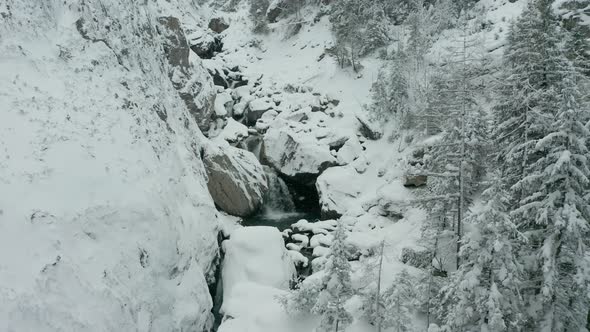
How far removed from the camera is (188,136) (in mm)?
25375

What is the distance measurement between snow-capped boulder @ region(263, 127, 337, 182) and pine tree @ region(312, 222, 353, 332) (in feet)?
59.6

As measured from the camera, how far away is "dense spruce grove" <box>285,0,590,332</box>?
12227 millimetres

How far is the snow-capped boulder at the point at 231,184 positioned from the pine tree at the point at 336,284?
600 inches

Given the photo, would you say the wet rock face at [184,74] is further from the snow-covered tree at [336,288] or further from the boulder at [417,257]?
the snow-covered tree at [336,288]

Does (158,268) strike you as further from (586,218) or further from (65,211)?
(586,218)

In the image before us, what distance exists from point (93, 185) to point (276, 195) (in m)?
18.3

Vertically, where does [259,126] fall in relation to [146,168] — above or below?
below

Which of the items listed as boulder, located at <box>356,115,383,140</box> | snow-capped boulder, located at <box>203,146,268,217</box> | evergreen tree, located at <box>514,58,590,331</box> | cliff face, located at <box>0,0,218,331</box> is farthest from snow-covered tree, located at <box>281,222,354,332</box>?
boulder, located at <box>356,115,383,140</box>

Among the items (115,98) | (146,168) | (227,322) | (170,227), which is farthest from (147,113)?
(227,322)

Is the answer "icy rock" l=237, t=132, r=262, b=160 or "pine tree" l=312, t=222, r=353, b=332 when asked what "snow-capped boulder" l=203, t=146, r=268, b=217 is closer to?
"icy rock" l=237, t=132, r=262, b=160

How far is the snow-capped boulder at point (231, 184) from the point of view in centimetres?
2814

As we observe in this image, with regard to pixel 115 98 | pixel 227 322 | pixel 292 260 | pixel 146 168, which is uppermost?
pixel 115 98

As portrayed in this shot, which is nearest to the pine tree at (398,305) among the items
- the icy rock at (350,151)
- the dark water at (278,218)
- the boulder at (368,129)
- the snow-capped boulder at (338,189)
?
the snow-capped boulder at (338,189)

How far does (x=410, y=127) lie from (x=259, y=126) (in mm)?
12998
